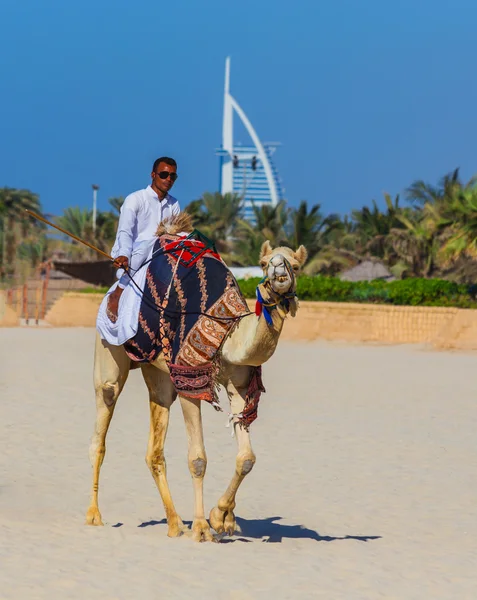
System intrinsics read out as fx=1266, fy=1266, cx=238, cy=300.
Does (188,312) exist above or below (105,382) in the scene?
above

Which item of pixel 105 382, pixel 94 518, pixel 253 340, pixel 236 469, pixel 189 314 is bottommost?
pixel 94 518

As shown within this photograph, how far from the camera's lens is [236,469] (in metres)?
8.61

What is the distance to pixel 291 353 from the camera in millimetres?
29812

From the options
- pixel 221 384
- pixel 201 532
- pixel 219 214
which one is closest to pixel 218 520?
pixel 201 532

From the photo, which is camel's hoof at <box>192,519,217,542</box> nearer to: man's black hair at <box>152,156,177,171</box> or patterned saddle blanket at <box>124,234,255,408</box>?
patterned saddle blanket at <box>124,234,255,408</box>

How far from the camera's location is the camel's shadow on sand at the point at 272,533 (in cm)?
909

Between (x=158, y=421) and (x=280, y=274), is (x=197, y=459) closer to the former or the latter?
(x=158, y=421)

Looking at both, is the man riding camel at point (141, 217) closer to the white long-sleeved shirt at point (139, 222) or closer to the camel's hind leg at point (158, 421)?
the white long-sleeved shirt at point (139, 222)

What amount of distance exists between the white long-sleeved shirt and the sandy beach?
2.07 meters

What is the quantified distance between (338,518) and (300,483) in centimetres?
162

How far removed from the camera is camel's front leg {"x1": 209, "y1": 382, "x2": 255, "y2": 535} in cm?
855

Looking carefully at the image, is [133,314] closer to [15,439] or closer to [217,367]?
[217,367]

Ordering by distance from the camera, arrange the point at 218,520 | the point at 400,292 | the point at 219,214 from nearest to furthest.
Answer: the point at 218,520
the point at 400,292
the point at 219,214

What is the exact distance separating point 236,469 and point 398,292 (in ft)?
88.9
